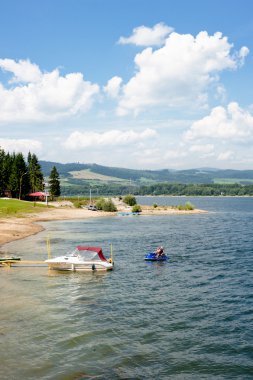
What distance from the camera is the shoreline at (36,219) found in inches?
3000

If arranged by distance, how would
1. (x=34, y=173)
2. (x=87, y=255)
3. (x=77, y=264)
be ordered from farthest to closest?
1. (x=34, y=173)
2. (x=87, y=255)
3. (x=77, y=264)

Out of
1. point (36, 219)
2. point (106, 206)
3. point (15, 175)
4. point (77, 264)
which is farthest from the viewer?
point (106, 206)

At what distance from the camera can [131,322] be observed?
92.2ft

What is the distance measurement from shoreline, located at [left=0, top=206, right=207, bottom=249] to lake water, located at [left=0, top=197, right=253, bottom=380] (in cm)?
3027

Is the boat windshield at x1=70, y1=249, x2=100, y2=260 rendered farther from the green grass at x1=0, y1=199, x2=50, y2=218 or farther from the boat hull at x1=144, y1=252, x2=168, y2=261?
the green grass at x1=0, y1=199, x2=50, y2=218

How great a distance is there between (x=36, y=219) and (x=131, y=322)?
8817 cm

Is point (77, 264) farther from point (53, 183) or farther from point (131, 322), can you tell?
point (53, 183)

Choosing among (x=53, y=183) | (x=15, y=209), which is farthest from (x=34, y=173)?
(x=15, y=209)

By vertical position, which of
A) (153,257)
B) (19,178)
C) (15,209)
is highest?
(19,178)

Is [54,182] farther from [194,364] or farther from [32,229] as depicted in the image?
[194,364]

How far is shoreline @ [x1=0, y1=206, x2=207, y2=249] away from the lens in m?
76.2

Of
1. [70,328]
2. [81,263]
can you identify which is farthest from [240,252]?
[70,328]

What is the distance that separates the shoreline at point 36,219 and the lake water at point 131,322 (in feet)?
99.3

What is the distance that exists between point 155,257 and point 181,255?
671 centimetres
